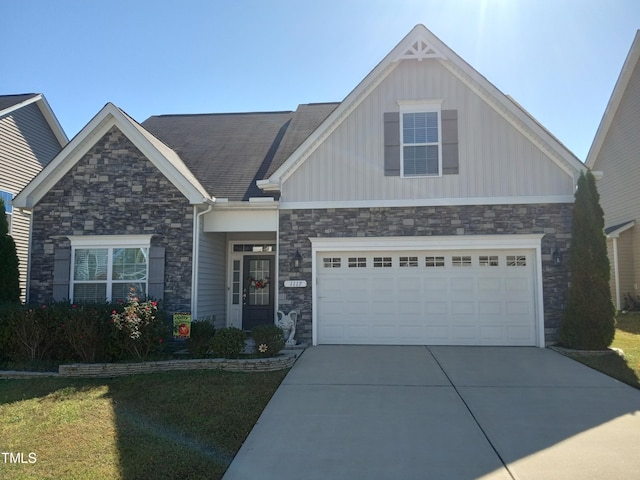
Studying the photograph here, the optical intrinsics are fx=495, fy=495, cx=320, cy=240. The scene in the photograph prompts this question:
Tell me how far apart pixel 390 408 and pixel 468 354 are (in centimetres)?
397

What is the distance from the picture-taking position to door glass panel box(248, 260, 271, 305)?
1346cm

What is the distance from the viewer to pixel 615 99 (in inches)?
746

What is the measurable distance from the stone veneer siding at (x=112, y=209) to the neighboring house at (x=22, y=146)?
3.89m

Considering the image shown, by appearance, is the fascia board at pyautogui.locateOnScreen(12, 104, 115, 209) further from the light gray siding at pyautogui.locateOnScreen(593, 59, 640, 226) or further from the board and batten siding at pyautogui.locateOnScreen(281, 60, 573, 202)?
the light gray siding at pyautogui.locateOnScreen(593, 59, 640, 226)

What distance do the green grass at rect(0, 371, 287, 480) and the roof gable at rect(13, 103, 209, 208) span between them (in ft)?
14.6

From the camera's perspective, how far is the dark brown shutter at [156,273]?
36.1ft

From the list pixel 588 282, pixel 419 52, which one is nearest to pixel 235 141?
pixel 419 52

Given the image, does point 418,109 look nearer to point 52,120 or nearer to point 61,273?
point 61,273

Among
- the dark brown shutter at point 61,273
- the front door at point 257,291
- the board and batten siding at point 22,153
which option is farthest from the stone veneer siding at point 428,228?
the board and batten siding at point 22,153

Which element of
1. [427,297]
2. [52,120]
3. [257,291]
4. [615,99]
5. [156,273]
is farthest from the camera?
[615,99]

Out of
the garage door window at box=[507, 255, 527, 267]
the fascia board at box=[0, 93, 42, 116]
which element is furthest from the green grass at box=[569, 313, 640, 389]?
the fascia board at box=[0, 93, 42, 116]

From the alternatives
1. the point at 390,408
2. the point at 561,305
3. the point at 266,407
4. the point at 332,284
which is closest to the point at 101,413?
the point at 266,407

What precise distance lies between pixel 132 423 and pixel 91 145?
7643 millimetres

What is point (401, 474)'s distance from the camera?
472 centimetres
